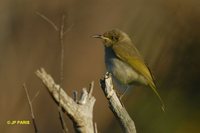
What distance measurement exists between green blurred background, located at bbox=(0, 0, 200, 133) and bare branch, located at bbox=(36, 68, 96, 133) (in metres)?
3.49

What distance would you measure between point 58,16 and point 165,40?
1.24m

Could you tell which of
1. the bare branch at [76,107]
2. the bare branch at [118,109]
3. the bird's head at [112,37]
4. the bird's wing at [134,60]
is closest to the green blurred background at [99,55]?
the bird's wing at [134,60]

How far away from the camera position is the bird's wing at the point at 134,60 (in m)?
7.63

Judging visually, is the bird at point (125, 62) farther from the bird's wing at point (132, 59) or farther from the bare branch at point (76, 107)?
the bare branch at point (76, 107)

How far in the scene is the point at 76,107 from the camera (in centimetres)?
574

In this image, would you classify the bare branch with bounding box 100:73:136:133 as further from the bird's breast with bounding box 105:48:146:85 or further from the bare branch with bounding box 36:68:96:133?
the bird's breast with bounding box 105:48:146:85

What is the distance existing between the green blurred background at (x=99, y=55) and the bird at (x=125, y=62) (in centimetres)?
168

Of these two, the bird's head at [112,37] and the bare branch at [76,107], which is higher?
the bird's head at [112,37]

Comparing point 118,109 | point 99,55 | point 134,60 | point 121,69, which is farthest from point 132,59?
point 99,55

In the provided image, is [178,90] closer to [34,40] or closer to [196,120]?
[196,120]

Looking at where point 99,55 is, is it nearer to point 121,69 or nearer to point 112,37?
point 112,37

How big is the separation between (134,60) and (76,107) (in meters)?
2.05

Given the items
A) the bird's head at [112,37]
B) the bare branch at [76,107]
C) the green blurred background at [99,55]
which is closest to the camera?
the bare branch at [76,107]

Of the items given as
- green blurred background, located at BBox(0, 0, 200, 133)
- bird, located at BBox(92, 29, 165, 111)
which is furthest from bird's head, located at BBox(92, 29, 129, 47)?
green blurred background, located at BBox(0, 0, 200, 133)
